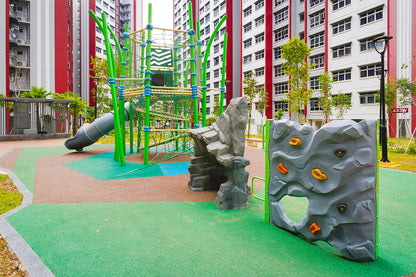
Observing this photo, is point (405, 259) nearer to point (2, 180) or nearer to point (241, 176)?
point (241, 176)

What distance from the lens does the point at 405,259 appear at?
112 inches

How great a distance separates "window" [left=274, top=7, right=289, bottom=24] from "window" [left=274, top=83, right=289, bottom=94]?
9.30 meters

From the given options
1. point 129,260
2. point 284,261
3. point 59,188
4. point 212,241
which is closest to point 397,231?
point 284,261

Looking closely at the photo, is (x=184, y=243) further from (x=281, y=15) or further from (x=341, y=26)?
(x=281, y=15)

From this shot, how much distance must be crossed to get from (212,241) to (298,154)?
1610 mm

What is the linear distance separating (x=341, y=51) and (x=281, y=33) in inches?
416

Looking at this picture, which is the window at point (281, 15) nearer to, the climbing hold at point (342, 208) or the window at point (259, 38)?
the window at point (259, 38)

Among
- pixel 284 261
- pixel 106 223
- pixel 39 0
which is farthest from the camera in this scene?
pixel 39 0

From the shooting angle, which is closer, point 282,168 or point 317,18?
point 282,168

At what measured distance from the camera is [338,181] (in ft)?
9.38

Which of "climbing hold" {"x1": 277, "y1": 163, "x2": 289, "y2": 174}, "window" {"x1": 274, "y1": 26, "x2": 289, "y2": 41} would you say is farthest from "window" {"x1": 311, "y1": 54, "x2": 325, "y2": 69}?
"climbing hold" {"x1": 277, "y1": 163, "x2": 289, "y2": 174}

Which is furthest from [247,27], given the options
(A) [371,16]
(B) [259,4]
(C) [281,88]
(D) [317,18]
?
(A) [371,16]

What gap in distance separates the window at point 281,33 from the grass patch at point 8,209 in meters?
37.1

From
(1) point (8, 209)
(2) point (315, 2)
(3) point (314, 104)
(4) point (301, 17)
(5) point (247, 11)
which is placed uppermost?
(5) point (247, 11)
